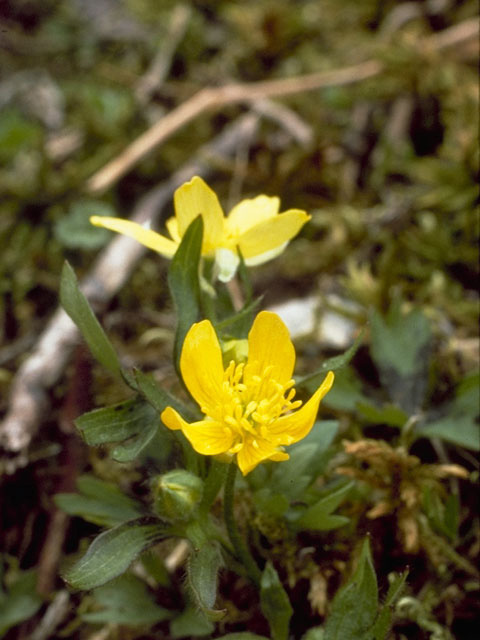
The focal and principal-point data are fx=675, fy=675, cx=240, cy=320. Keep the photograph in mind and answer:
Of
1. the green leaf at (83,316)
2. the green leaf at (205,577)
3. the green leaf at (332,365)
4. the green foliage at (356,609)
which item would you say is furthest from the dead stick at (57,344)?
the green foliage at (356,609)

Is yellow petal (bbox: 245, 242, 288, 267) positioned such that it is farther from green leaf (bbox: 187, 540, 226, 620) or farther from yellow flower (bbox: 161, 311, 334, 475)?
green leaf (bbox: 187, 540, 226, 620)

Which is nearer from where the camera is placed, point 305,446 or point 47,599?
point 305,446

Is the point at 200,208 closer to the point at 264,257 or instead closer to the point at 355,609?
the point at 264,257

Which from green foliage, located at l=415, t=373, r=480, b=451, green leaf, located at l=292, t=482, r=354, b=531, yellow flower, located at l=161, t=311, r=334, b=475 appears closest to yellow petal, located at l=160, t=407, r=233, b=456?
yellow flower, located at l=161, t=311, r=334, b=475

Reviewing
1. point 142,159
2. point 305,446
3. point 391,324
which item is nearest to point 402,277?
point 391,324

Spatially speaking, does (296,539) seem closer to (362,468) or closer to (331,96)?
(362,468)

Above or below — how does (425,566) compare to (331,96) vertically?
below
